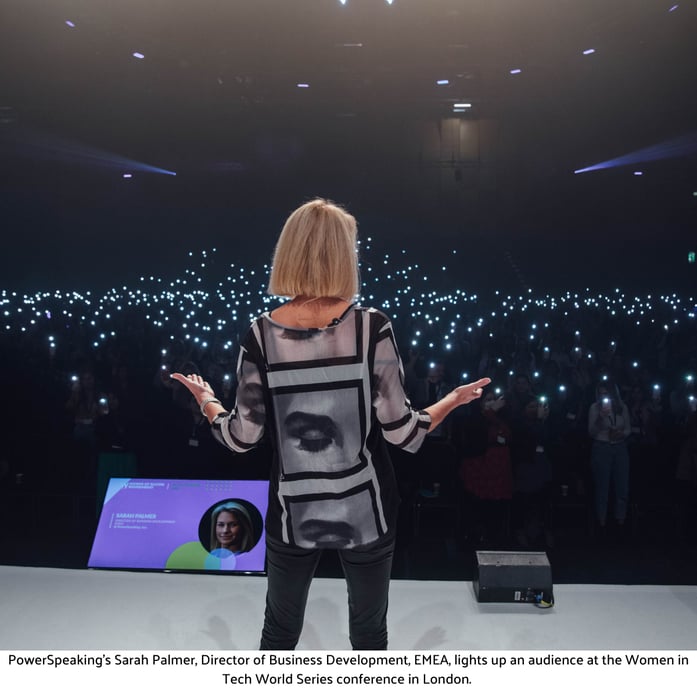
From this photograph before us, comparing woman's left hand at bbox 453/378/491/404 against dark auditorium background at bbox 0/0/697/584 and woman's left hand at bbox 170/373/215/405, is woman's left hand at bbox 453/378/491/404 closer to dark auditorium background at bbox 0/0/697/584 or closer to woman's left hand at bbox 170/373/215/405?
woman's left hand at bbox 170/373/215/405

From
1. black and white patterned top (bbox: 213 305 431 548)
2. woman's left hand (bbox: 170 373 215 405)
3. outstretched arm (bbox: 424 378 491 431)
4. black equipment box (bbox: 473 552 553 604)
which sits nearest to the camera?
black and white patterned top (bbox: 213 305 431 548)

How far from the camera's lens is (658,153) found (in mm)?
3066

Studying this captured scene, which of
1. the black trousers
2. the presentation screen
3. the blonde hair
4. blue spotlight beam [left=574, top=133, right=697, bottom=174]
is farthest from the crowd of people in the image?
the blonde hair

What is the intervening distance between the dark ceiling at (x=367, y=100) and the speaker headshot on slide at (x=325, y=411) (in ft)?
5.42

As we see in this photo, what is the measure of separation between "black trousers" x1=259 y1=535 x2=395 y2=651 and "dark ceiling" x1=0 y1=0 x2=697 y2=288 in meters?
1.91

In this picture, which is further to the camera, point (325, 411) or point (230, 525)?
point (230, 525)

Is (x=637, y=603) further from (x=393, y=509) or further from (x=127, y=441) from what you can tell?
Answer: (x=127, y=441)

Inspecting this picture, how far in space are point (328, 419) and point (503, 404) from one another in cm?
182

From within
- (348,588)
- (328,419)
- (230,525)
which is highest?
(328,419)

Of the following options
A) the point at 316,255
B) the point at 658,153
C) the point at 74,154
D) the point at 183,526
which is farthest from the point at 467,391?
the point at 74,154

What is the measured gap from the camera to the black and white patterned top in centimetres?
155

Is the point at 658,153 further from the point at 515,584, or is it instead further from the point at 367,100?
the point at 515,584

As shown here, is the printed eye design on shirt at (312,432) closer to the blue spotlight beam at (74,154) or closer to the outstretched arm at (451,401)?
the outstretched arm at (451,401)

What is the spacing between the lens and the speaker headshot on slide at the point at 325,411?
156 cm
